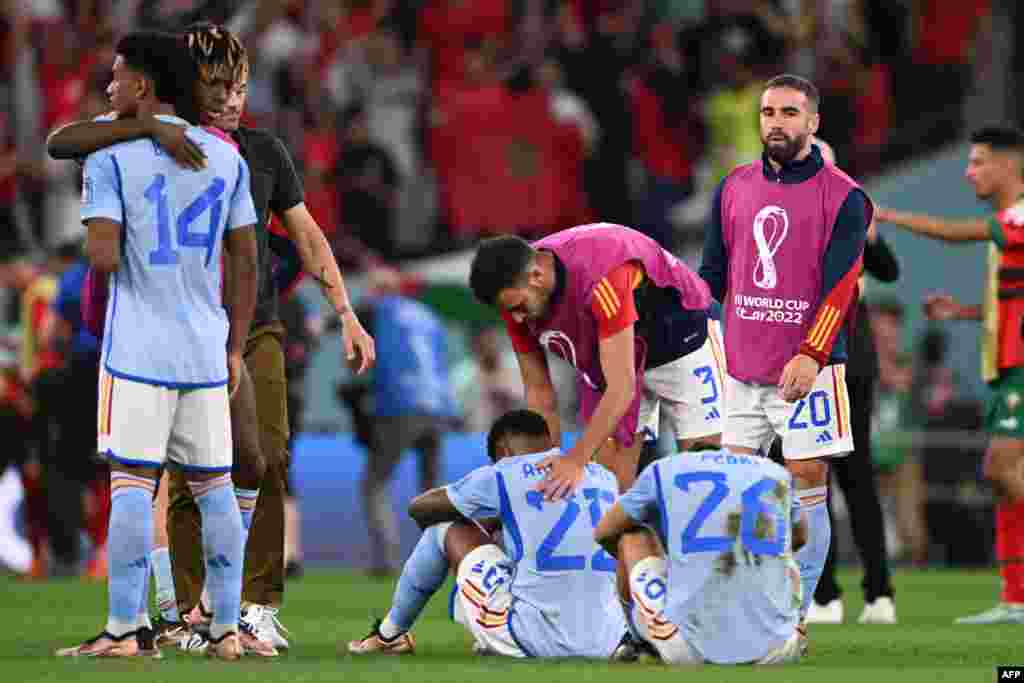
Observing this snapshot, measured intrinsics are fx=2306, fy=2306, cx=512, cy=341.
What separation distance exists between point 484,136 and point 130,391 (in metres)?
12.6

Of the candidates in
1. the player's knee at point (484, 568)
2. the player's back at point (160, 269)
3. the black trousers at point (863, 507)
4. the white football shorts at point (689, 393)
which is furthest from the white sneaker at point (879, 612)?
the player's back at point (160, 269)

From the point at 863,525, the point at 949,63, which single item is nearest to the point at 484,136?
the point at 949,63

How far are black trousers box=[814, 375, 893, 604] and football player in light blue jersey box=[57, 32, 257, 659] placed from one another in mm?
4611

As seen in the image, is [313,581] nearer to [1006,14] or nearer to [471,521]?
[471,521]

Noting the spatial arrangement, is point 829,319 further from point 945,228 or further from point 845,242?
point 945,228

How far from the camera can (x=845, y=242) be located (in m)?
9.62

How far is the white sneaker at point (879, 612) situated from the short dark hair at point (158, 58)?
17.0 ft

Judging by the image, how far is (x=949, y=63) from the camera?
2241 centimetres

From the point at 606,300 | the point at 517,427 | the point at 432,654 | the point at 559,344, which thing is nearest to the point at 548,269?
the point at 606,300

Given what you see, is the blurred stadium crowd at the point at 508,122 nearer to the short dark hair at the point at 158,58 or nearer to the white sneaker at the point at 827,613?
the white sneaker at the point at 827,613

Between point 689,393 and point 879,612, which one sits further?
point 879,612

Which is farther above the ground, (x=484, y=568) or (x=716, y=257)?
(x=716, y=257)

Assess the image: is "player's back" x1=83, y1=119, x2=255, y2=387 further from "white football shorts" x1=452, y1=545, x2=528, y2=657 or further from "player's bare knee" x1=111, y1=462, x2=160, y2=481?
"white football shorts" x1=452, y1=545, x2=528, y2=657

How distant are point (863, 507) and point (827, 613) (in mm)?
622
